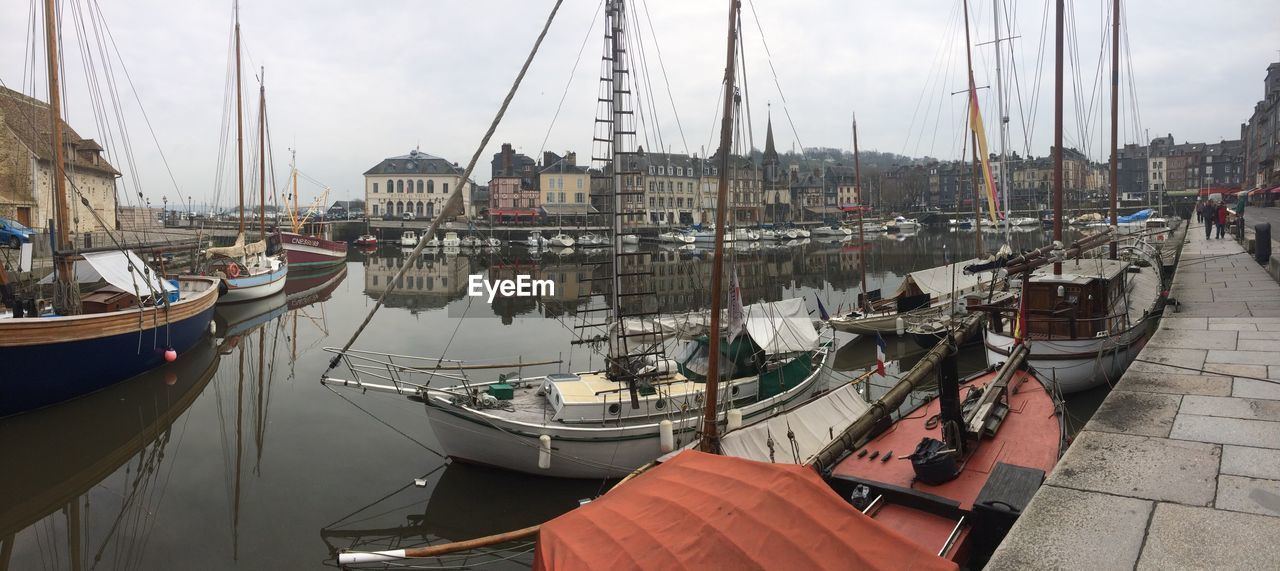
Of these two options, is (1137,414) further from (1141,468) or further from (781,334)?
(781,334)

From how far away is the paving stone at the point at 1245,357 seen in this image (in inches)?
379

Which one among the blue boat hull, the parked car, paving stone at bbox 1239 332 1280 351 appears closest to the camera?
paving stone at bbox 1239 332 1280 351

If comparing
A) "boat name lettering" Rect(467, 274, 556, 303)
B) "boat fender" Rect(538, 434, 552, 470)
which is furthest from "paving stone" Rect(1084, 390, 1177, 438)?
"boat name lettering" Rect(467, 274, 556, 303)

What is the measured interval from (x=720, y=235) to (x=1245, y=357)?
807cm

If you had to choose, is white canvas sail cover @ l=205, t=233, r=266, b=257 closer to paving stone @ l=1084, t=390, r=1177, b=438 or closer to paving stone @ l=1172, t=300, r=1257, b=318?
paving stone @ l=1084, t=390, r=1177, b=438

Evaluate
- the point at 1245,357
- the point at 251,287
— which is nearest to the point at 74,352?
the point at 251,287

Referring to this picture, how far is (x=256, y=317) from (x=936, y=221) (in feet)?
419

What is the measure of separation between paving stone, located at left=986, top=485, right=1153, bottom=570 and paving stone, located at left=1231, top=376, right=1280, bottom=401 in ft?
13.8

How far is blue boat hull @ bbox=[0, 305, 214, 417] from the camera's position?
49.9 ft

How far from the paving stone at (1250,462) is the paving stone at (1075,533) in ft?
4.42

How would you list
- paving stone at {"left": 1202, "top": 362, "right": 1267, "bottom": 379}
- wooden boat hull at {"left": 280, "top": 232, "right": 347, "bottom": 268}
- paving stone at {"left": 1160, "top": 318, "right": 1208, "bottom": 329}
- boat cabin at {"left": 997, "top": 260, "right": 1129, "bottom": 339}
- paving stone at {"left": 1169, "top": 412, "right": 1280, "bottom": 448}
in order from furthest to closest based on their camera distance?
wooden boat hull at {"left": 280, "top": 232, "right": 347, "bottom": 268}
boat cabin at {"left": 997, "top": 260, "right": 1129, "bottom": 339}
paving stone at {"left": 1160, "top": 318, "right": 1208, "bottom": 329}
paving stone at {"left": 1202, "top": 362, "right": 1267, "bottom": 379}
paving stone at {"left": 1169, "top": 412, "right": 1280, "bottom": 448}

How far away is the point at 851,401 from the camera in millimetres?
13062

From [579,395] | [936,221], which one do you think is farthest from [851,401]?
[936,221]

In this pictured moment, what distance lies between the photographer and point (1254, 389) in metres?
8.36
